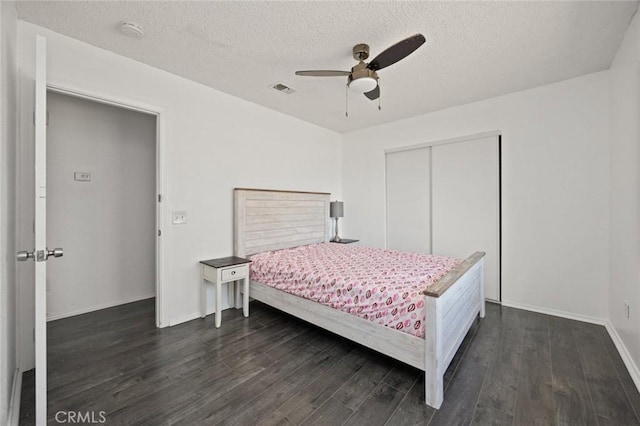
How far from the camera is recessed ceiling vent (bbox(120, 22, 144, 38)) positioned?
6.66 feet

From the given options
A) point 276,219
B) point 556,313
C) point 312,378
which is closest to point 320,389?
point 312,378

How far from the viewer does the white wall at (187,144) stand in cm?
219

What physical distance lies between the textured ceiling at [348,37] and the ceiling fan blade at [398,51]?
217 mm

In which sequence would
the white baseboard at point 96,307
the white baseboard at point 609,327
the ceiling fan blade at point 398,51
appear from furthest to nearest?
the white baseboard at point 96,307 → the white baseboard at point 609,327 → the ceiling fan blade at point 398,51

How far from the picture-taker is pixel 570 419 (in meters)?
1.54

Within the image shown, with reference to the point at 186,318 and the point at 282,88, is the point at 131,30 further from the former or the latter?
the point at 186,318

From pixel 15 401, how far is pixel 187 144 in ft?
7.53

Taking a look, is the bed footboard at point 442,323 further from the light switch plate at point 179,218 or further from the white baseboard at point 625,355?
the light switch plate at point 179,218

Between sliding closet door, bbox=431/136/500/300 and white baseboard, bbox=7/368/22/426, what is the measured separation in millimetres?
4162

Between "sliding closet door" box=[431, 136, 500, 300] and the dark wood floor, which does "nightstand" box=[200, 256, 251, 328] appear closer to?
the dark wood floor

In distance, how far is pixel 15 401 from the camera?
5.16 ft

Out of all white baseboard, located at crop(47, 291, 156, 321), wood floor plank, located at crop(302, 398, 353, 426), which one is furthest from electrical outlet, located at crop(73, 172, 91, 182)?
wood floor plank, located at crop(302, 398, 353, 426)

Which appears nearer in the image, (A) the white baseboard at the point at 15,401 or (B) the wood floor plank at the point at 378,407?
(A) the white baseboard at the point at 15,401

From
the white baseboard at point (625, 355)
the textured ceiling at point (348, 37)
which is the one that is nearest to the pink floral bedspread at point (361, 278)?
the white baseboard at point (625, 355)
